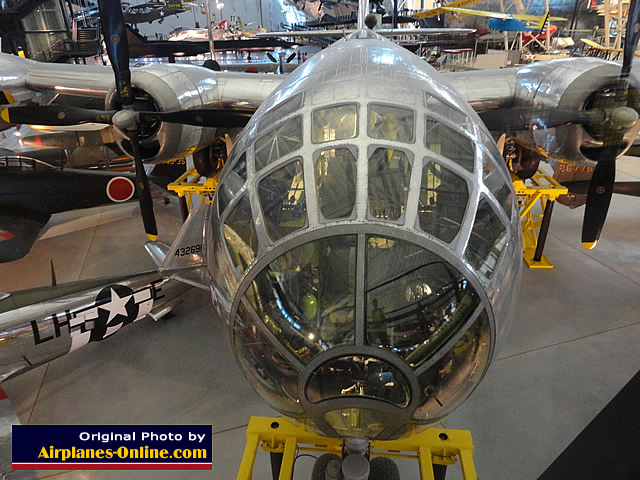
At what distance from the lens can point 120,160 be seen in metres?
12.3

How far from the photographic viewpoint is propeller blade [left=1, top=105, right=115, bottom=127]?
628cm

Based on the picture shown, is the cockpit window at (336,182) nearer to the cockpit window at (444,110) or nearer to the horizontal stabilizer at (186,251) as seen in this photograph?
the cockpit window at (444,110)

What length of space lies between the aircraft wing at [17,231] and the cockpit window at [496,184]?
28.2 ft

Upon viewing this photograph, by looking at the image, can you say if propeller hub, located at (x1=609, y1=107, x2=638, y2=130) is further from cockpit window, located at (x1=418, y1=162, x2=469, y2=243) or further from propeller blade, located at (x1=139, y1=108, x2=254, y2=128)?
propeller blade, located at (x1=139, y1=108, x2=254, y2=128)

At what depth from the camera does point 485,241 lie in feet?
7.97

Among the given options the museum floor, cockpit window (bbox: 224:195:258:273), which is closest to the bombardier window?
cockpit window (bbox: 224:195:258:273)

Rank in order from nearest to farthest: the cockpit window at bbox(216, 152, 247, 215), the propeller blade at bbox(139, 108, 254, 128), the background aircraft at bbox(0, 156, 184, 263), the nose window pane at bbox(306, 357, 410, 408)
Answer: the nose window pane at bbox(306, 357, 410, 408)
the cockpit window at bbox(216, 152, 247, 215)
the propeller blade at bbox(139, 108, 254, 128)
the background aircraft at bbox(0, 156, 184, 263)

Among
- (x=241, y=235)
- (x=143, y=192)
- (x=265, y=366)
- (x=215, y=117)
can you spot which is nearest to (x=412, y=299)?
(x=265, y=366)

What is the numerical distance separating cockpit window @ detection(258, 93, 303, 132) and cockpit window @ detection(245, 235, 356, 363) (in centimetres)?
124

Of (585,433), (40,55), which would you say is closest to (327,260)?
(585,433)

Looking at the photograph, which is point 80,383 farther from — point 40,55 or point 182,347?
point 40,55

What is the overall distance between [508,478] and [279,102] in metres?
4.34

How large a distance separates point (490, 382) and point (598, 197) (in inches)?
106

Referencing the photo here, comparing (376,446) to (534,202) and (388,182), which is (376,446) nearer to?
(388,182)
